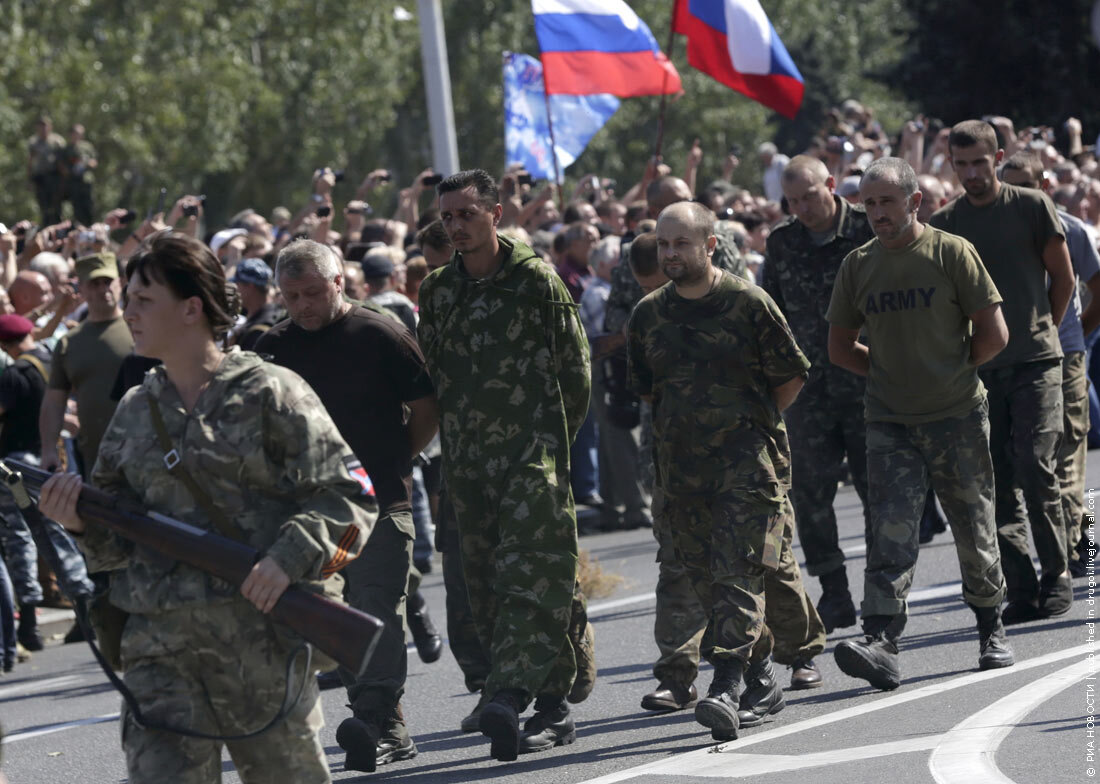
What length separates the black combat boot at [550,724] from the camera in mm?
6918

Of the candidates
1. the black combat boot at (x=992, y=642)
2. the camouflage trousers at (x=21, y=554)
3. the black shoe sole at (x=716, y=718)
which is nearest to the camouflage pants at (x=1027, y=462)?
the black combat boot at (x=992, y=642)

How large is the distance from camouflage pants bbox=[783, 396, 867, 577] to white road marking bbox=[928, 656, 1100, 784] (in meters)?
1.55

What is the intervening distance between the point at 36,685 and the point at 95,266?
2.38 meters

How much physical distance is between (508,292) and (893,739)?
7.03 ft

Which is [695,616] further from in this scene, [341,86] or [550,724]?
[341,86]

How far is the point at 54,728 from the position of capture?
8414mm

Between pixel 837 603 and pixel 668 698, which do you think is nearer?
pixel 668 698

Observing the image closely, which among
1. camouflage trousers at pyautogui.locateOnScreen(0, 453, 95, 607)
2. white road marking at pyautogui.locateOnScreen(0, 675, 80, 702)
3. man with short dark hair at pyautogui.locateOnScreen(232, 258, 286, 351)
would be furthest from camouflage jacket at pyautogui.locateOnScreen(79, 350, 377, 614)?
camouflage trousers at pyautogui.locateOnScreen(0, 453, 95, 607)

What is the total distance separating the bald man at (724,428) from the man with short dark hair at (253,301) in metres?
3.19

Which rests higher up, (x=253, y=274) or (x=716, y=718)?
(x=253, y=274)

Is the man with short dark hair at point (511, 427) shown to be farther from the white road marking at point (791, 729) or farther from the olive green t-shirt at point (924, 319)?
the olive green t-shirt at point (924, 319)

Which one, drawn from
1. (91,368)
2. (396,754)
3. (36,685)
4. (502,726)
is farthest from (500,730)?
(91,368)

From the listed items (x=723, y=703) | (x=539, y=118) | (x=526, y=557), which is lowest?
(x=723, y=703)

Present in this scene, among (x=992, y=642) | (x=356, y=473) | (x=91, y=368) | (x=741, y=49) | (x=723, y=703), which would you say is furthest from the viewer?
(x=741, y=49)
